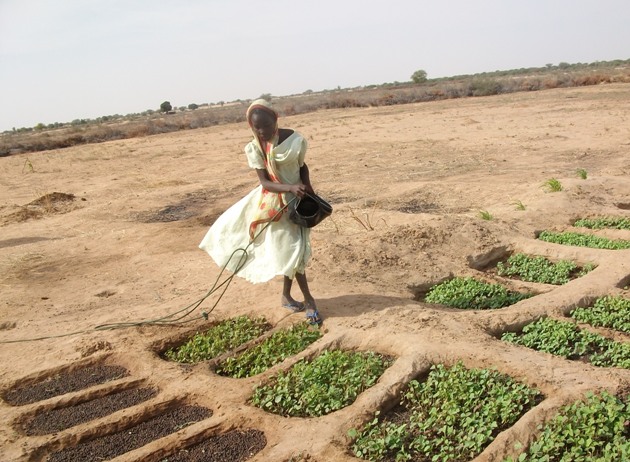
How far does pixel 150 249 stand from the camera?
798 cm

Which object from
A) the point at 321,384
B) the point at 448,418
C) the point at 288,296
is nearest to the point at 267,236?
the point at 288,296

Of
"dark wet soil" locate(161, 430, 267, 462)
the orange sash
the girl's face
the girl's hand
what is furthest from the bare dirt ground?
the girl's face

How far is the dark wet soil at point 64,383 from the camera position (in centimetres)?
440

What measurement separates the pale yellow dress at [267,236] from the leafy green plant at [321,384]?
0.76 m

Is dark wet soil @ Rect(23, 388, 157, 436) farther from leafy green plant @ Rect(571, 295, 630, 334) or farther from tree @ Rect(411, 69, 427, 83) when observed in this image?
tree @ Rect(411, 69, 427, 83)

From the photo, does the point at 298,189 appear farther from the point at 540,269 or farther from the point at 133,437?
the point at 540,269

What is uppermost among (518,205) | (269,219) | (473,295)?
(269,219)

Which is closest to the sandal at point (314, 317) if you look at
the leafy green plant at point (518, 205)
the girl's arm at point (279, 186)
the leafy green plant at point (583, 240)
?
the girl's arm at point (279, 186)

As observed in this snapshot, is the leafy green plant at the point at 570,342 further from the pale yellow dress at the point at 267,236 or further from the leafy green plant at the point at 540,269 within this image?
the pale yellow dress at the point at 267,236

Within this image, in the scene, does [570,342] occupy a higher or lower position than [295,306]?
lower

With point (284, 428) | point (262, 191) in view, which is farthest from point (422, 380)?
point (262, 191)

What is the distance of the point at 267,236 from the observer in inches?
189

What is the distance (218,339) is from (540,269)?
3.40 m

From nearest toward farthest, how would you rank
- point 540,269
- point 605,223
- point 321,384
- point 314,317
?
point 321,384 → point 314,317 → point 540,269 → point 605,223
